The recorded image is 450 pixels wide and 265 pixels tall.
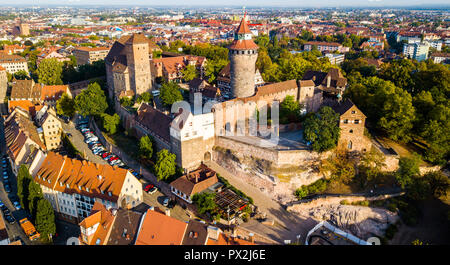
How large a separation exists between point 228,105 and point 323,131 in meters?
12.1

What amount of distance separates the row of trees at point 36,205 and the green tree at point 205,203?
45.7ft

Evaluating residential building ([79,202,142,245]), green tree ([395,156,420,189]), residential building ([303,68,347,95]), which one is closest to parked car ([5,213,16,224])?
residential building ([79,202,142,245])

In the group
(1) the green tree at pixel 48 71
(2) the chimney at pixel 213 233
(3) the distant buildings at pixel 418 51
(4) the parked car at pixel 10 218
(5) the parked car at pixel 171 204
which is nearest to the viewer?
(2) the chimney at pixel 213 233

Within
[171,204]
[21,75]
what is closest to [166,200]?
[171,204]

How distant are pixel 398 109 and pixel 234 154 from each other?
64.7ft

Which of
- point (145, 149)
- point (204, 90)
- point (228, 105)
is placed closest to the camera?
point (145, 149)

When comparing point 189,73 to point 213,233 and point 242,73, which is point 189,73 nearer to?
point 242,73

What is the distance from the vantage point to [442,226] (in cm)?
3369

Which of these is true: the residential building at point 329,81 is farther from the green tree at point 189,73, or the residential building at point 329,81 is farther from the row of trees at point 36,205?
the row of trees at point 36,205

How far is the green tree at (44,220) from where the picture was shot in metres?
32.8

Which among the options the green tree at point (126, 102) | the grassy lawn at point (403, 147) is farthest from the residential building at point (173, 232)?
the green tree at point (126, 102)

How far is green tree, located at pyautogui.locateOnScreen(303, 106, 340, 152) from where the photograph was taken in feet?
122

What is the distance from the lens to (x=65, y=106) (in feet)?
196
